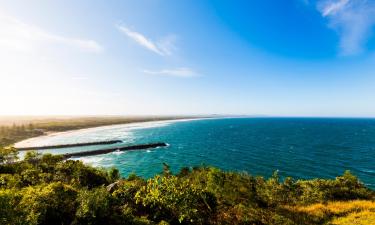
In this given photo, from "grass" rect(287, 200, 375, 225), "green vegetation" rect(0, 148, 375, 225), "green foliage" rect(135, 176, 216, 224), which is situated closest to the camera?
"green vegetation" rect(0, 148, 375, 225)

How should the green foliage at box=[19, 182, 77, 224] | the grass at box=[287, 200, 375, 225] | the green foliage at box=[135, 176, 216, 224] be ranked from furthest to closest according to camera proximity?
the grass at box=[287, 200, 375, 225], the green foliage at box=[135, 176, 216, 224], the green foliage at box=[19, 182, 77, 224]

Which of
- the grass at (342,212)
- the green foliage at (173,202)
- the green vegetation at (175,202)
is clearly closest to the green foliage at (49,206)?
the green vegetation at (175,202)

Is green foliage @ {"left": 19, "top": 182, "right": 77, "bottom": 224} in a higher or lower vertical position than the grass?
higher

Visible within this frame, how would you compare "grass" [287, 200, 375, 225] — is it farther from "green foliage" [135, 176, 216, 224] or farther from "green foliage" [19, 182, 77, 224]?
"green foliage" [19, 182, 77, 224]

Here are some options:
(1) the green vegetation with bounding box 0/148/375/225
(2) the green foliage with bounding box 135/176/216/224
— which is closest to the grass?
(1) the green vegetation with bounding box 0/148/375/225

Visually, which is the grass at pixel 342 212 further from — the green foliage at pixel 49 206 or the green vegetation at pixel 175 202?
the green foliage at pixel 49 206

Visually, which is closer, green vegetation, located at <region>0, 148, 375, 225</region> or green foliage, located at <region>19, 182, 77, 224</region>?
green foliage, located at <region>19, 182, 77, 224</region>

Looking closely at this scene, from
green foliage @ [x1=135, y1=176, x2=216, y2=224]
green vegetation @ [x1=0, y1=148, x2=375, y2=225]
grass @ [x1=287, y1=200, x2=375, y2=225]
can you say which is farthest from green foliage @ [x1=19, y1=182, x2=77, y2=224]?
grass @ [x1=287, y1=200, x2=375, y2=225]

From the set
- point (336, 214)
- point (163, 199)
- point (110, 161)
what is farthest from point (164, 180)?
point (110, 161)

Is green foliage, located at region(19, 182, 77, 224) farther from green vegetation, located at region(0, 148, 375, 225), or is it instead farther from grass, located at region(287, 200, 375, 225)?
grass, located at region(287, 200, 375, 225)

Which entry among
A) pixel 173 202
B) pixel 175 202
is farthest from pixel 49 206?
pixel 175 202
